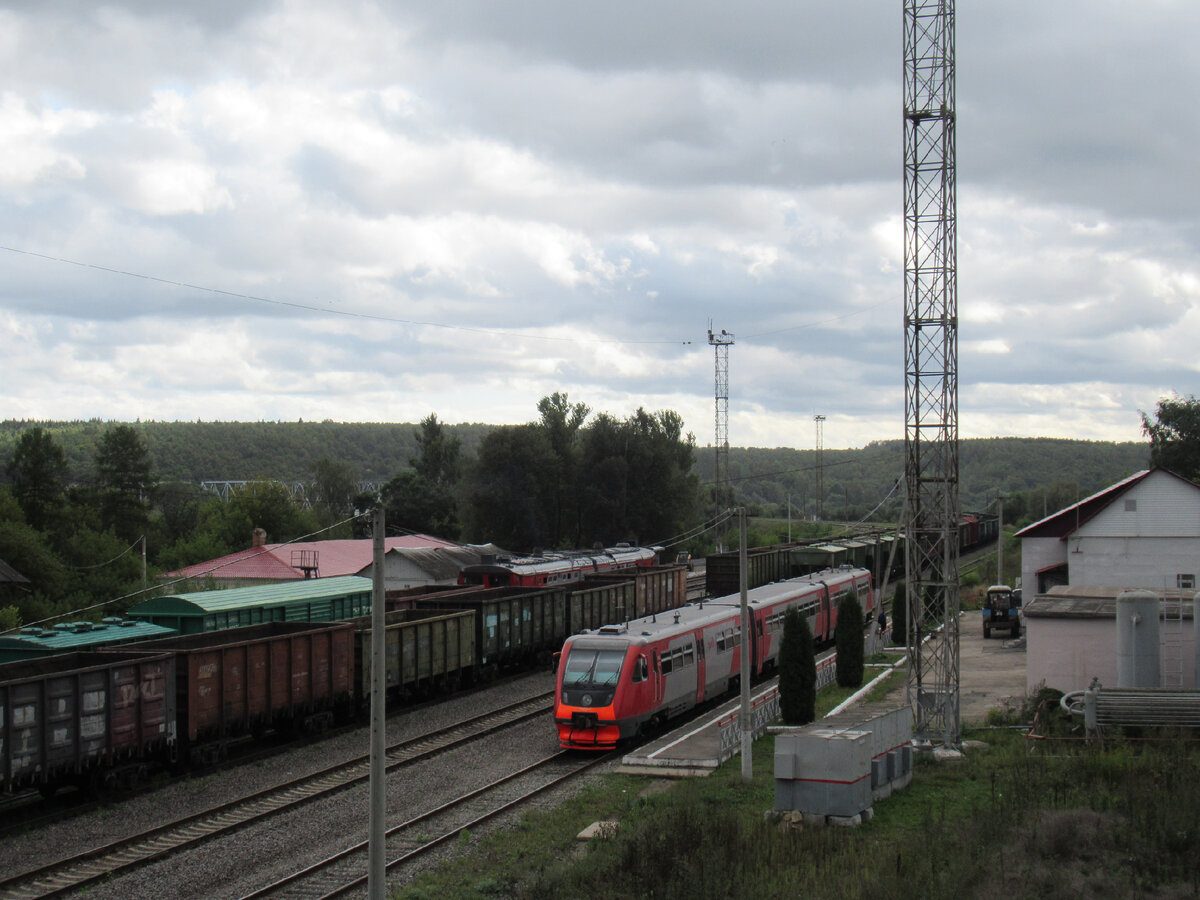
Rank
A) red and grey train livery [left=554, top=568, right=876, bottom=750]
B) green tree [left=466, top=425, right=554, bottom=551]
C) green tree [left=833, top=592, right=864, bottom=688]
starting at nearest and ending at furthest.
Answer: red and grey train livery [left=554, top=568, right=876, bottom=750], green tree [left=833, top=592, right=864, bottom=688], green tree [left=466, top=425, right=554, bottom=551]

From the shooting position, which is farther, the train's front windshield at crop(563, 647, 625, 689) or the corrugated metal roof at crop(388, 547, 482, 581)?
the corrugated metal roof at crop(388, 547, 482, 581)

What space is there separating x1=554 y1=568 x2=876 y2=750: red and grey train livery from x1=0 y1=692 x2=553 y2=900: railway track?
2700 mm

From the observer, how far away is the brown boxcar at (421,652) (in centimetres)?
2392

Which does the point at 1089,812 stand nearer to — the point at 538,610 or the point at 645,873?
the point at 645,873

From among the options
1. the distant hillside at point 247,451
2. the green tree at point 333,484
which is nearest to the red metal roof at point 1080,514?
the green tree at point 333,484

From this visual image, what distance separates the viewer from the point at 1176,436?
246ft

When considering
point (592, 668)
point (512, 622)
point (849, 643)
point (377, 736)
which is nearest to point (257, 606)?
point (512, 622)

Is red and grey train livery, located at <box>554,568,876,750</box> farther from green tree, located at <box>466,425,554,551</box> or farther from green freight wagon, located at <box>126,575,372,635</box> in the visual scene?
green tree, located at <box>466,425,554,551</box>

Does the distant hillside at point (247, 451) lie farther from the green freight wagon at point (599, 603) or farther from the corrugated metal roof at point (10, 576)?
the green freight wagon at point (599, 603)

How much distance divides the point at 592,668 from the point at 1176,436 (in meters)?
67.9

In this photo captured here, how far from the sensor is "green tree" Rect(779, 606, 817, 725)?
74.6 feet

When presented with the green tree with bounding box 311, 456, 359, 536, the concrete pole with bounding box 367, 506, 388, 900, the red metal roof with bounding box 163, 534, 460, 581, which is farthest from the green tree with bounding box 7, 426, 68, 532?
the concrete pole with bounding box 367, 506, 388, 900

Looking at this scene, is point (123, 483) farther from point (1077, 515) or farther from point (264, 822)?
point (264, 822)

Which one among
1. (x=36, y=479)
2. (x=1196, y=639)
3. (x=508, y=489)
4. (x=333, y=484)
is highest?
(x=36, y=479)
